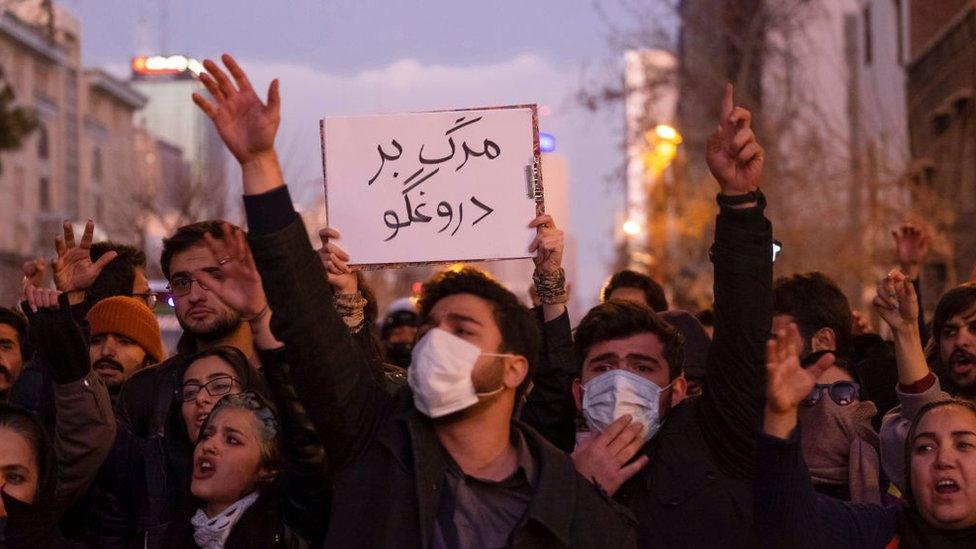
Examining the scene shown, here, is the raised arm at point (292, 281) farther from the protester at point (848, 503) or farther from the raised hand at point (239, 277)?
the protester at point (848, 503)

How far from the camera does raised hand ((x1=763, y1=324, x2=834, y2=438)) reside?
4.57 meters

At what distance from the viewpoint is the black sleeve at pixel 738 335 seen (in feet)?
16.6

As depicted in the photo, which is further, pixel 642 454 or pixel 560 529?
pixel 642 454

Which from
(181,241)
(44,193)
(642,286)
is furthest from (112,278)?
(44,193)

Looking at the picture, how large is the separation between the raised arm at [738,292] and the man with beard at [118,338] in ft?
9.90

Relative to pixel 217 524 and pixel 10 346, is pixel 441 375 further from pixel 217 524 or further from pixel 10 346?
pixel 10 346

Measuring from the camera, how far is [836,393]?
620 centimetres

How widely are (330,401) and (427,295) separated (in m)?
0.55

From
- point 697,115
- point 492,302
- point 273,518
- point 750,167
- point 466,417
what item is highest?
point 697,115

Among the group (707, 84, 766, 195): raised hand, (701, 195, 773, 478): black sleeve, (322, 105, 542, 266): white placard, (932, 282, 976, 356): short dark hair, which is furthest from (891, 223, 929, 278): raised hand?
(707, 84, 766, 195): raised hand

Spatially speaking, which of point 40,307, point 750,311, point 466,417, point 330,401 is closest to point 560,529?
point 466,417

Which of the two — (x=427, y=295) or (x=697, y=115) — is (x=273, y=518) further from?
(x=697, y=115)

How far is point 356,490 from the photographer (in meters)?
4.55

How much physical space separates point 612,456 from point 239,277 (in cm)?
128
